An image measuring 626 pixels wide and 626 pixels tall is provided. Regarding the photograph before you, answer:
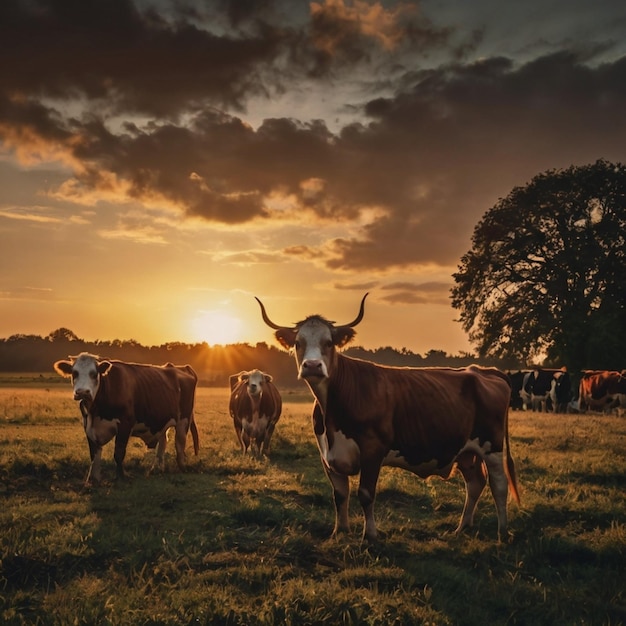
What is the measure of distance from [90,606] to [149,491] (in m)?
5.07

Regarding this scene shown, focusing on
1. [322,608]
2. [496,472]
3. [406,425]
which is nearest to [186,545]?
[322,608]

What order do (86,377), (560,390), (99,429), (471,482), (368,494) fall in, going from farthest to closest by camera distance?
(560,390), (99,429), (86,377), (471,482), (368,494)

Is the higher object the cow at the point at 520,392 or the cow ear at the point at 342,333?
the cow ear at the point at 342,333

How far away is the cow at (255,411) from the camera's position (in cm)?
1527

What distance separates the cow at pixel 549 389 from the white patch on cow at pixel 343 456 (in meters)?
28.1

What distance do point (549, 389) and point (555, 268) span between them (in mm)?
6725

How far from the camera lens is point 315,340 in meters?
7.43

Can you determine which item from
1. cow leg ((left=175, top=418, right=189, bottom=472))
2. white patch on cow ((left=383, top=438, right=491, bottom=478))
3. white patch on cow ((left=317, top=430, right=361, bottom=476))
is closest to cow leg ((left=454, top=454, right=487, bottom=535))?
white patch on cow ((left=383, top=438, right=491, bottom=478))

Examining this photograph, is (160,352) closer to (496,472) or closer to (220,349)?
(220,349)

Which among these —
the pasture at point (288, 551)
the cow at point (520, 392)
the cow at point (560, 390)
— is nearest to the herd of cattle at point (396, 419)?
the pasture at point (288, 551)

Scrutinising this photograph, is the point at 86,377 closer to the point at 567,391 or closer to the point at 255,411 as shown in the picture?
the point at 255,411

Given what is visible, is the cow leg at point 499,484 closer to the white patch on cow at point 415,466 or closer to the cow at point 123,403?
the white patch on cow at point 415,466

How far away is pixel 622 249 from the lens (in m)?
30.6

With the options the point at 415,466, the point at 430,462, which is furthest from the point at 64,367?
the point at 430,462
